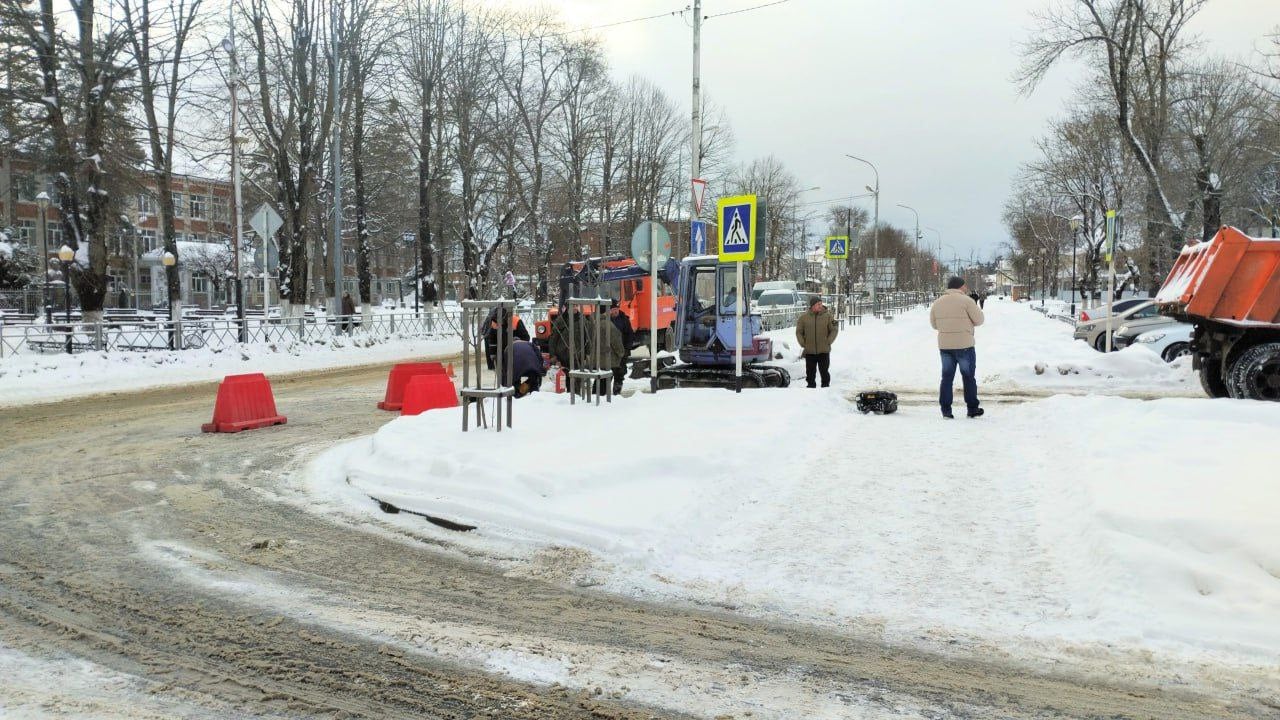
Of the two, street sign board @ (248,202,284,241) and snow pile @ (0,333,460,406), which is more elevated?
street sign board @ (248,202,284,241)

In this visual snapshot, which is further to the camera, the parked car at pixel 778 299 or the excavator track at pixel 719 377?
the parked car at pixel 778 299

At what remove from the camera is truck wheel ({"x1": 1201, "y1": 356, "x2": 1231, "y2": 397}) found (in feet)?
40.0

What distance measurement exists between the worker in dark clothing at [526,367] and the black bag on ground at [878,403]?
492cm

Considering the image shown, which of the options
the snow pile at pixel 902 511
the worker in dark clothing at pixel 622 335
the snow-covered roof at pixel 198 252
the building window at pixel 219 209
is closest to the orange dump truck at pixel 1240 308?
the snow pile at pixel 902 511

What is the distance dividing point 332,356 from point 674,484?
19763 mm

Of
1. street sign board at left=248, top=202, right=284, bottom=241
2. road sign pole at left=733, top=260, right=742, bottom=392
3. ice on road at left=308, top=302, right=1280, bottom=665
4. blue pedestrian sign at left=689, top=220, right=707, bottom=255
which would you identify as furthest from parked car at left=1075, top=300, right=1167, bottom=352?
street sign board at left=248, top=202, right=284, bottom=241

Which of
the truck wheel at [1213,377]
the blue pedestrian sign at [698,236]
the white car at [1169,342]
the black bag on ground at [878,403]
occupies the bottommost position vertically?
the black bag on ground at [878,403]

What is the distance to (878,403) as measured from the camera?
11.4 metres

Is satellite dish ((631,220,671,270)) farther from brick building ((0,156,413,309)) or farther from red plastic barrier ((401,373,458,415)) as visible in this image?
brick building ((0,156,413,309))

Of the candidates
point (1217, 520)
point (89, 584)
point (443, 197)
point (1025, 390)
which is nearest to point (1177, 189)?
point (1025, 390)

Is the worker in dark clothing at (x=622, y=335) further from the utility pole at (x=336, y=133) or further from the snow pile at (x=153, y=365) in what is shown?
the utility pole at (x=336, y=133)

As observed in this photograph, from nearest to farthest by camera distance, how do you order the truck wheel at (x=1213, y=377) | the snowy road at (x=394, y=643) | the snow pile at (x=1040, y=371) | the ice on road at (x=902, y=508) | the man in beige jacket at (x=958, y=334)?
the snowy road at (x=394, y=643), the ice on road at (x=902, y=508), the man in beige jacket at (x=958, y=334), the truck wheel at (x=1213, y=377), the snow pile at (x=1040, y=371)

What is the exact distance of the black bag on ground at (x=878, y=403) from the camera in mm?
11445

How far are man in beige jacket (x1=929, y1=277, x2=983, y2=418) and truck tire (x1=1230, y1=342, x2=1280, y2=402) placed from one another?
391 centimetres
